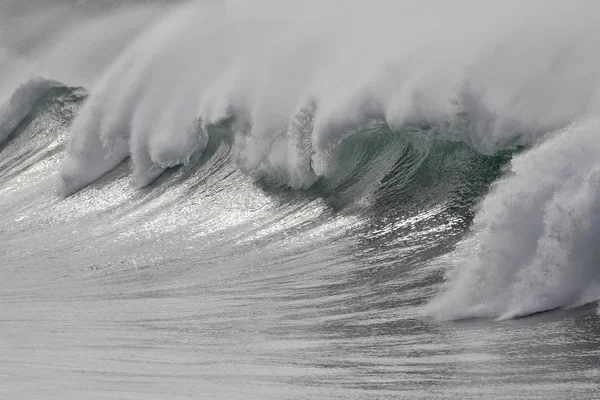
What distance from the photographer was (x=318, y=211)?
13.4 meters

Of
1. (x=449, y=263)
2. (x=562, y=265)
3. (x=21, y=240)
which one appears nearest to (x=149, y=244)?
(x=21, y=240)

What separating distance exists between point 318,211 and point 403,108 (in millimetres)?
1665

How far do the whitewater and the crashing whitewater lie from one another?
3 centimetres

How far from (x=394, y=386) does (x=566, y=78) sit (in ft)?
20.0

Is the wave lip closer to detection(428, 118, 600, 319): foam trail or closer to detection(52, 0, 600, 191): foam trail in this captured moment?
detection(52, 0, 600, 191): foam trail

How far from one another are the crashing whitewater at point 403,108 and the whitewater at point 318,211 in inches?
1.3

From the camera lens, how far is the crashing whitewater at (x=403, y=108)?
353 inches

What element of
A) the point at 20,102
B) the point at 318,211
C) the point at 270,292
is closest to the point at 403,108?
the point at 318,211

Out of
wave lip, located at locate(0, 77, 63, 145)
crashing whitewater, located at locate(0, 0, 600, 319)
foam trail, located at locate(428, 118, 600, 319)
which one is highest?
wave lip, located at locate(0, 77, 63, 145)

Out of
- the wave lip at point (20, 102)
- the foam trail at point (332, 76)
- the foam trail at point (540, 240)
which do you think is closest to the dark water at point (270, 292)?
the foam trail at point (540, 240)

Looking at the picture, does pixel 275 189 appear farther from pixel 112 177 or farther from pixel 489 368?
pixel 489 368

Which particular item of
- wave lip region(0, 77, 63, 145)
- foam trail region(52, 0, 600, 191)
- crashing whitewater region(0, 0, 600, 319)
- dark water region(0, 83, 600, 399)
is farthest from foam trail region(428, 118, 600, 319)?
wave lip region(0, 77, 63, 145)

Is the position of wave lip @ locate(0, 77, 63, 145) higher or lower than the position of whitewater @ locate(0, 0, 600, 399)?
higher

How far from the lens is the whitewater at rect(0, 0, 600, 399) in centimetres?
841
